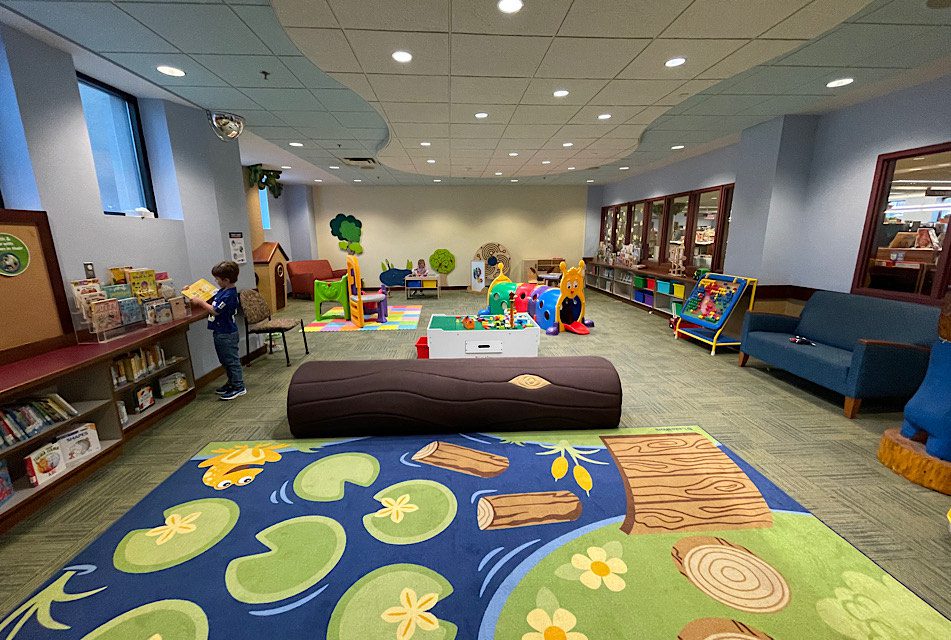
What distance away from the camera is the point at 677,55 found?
270 centimetres

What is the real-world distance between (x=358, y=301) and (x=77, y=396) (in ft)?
12.6

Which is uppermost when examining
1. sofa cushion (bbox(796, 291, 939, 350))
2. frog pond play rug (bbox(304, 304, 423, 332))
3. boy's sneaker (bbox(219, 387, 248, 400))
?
sofa cushion (bbox(796, 291, 939, 350))

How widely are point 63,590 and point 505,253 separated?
950 cm

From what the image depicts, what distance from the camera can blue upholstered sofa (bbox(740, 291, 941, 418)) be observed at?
3.02 metres

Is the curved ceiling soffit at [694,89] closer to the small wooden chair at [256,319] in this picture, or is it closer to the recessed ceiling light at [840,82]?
the recessed ceiling light at [840,82]

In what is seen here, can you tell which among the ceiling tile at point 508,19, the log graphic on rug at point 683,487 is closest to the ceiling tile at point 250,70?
the ceiling tile at point 508,19

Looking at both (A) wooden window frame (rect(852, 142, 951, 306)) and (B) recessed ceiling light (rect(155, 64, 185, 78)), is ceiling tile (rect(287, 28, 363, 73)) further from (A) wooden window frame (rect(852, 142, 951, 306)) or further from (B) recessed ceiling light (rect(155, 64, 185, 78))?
(A) wooden window frame (rect(852, 142, 951, 306))

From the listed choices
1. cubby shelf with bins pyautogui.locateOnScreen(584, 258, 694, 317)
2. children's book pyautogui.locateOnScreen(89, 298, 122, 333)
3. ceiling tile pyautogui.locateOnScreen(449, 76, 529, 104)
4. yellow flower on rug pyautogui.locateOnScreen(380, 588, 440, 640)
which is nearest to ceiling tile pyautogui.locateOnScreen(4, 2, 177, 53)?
children's book pyautogui.locateOnScreen(89, 298, 122, 333)

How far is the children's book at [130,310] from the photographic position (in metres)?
2.94

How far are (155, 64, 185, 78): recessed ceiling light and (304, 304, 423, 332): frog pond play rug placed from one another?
376 centimetres

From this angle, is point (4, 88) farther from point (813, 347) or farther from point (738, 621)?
point (813, 347)

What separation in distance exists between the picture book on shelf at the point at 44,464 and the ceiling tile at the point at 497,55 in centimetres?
348

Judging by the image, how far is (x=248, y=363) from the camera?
4531 millimetres

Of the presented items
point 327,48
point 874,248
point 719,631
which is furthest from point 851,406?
point 327,48
